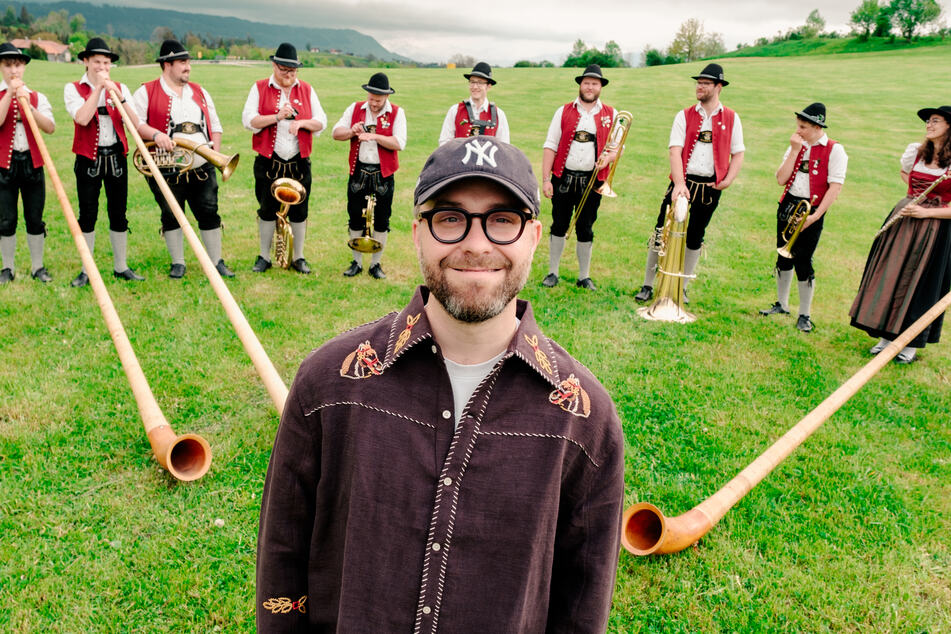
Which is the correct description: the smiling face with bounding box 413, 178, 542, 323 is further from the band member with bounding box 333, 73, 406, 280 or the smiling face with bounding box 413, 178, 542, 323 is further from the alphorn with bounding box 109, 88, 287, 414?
the band member with bounding box 333, 73, 406, 280

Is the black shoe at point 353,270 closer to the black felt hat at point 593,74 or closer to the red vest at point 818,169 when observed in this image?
the black felt hat at point 593,74

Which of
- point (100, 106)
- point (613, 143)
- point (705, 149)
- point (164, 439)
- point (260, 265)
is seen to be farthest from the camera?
point (260, 265)

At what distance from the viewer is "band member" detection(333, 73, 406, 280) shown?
27.7ft

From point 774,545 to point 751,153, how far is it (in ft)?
71.3

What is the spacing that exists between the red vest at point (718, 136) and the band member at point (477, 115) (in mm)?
2408

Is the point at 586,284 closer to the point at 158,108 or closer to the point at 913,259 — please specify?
the point at 913,259

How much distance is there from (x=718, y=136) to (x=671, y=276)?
1.87m

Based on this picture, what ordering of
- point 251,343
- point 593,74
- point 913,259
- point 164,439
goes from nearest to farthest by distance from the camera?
point 251,343
point 164,439
point 913,259
point 593,74

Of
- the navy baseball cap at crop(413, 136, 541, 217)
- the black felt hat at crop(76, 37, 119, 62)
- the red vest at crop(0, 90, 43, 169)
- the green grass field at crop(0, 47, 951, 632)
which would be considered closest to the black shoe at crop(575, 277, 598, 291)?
the green grass field at crop(0, 47, 951, 632)

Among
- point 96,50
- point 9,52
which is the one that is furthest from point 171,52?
point 9,52

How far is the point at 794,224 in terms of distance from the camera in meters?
8.05

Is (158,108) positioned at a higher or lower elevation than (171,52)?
lower

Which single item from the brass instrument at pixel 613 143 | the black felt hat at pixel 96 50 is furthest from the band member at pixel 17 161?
the brass instrument at pixel 613 143

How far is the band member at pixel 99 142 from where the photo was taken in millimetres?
7488
